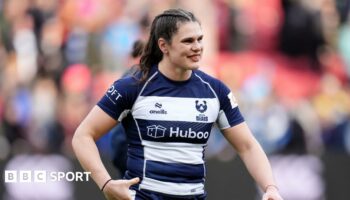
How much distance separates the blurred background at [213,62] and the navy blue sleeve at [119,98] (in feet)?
17.4

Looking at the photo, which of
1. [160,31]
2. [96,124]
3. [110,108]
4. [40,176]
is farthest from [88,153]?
[40,176]

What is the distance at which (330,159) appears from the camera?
9.27 meters

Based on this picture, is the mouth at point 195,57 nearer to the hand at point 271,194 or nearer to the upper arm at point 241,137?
the upper arm at point 241,137

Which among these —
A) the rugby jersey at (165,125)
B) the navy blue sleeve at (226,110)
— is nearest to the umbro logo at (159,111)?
the rugby jersey at (165,125)

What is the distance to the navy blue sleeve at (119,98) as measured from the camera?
Answer: 5332 millimetres

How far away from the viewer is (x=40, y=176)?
894cm

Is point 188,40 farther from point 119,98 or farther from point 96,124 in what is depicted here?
point 96,124

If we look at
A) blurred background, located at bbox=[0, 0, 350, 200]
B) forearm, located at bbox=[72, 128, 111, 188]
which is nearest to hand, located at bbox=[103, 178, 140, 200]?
forearm, located at bbox=[72, 128, 111, 188]

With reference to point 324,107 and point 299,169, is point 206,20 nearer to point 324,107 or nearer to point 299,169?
point 324,107

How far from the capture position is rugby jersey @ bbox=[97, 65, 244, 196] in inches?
209

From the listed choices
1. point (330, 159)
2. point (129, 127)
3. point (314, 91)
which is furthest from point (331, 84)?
point (129, 127)

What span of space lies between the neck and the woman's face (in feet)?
0.22

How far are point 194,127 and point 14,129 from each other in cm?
624

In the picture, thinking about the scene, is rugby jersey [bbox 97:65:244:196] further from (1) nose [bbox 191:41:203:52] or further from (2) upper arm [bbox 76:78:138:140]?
(1) nose [bbox 191:41:203:52]
